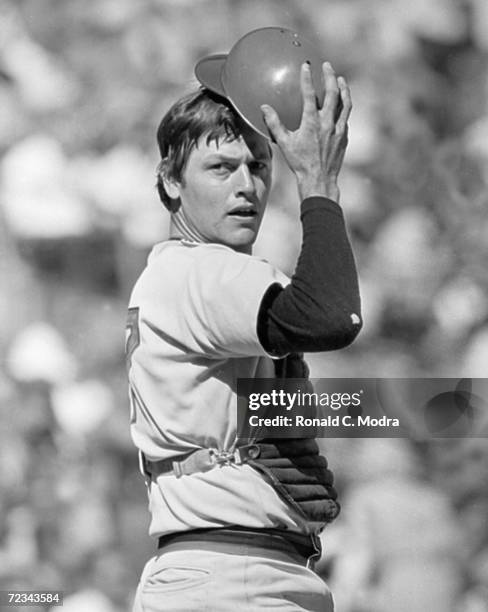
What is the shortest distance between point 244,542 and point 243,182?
0.32 m

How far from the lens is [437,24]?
1812mm

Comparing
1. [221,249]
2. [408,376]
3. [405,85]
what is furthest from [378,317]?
[221,249]

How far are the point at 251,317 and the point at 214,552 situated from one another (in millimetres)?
210

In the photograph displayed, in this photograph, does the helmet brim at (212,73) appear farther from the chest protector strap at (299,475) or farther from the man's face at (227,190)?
the chest protector strap at (299,475)

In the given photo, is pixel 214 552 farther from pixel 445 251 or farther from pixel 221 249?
pixel 445 251

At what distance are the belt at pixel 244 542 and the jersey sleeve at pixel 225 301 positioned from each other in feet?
0.49

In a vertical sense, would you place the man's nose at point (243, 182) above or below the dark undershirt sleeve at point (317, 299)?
above

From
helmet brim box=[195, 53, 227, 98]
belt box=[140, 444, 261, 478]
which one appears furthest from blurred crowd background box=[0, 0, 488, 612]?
belt box=[140, 444, 261, 478]

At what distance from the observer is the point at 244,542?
1.06 m

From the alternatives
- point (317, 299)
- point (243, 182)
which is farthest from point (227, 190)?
point (317, 299)

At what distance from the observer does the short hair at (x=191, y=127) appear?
116 cm

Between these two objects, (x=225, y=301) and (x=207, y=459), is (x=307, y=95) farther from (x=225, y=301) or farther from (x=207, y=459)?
(x=207, y=459)

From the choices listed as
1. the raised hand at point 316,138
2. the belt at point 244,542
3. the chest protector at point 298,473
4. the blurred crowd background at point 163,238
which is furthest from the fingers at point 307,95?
the blurred crowd background at point 163,238

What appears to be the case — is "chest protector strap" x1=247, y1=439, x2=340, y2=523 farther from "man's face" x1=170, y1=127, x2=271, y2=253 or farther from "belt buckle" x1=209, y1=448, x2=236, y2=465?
"man's face" x1=170, y1=127, x2=271, y2=253
